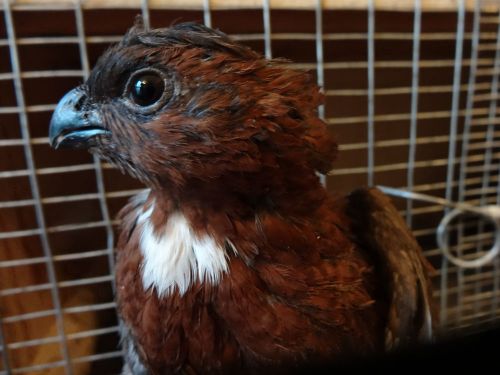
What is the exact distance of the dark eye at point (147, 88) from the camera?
0.56 meters

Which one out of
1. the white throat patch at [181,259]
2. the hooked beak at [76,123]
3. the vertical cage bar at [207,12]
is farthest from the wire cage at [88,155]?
the white throat patch at [181,259]

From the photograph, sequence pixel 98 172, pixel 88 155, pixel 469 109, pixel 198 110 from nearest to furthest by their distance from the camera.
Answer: pixel 198 110, pixel 98 172, pixel 88 155, pixel 469 109

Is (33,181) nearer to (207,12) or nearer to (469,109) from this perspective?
(207,12)

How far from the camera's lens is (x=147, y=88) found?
56 cm

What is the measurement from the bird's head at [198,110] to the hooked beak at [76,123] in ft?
0.05

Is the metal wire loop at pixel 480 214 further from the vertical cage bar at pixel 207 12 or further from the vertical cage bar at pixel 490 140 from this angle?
the vertical cage bar at pixel 207 12

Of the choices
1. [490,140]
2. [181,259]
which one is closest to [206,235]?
[181,259]

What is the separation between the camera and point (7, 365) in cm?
88

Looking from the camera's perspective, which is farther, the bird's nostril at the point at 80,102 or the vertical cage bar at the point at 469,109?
the vertical cage bar at the point at 469,109

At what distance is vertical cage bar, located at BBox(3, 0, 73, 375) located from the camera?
748 millimetres

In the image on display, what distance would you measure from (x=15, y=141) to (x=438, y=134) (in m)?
1.02

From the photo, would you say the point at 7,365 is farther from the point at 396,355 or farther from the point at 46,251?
the point at 396,355

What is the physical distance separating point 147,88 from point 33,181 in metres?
0.38

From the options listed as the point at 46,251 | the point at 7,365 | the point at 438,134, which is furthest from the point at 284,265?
the point at 438,134
